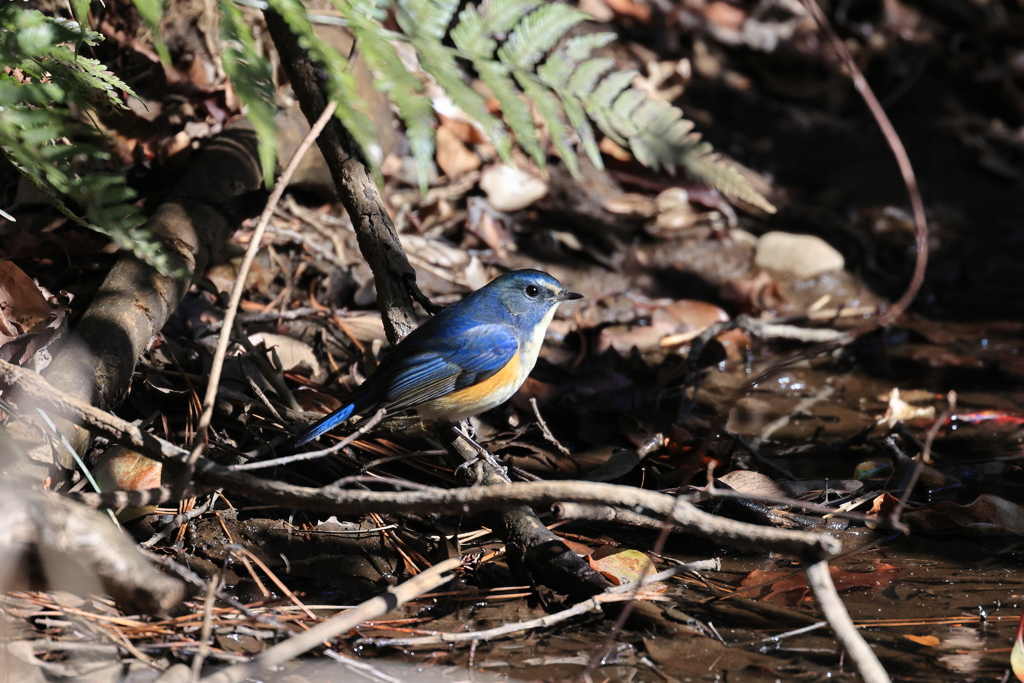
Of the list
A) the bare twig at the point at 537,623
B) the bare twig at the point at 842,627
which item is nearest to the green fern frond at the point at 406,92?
the bare twig at the point at 537,623

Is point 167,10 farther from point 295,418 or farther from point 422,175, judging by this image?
point 422,175

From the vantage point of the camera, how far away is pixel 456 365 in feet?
12.3

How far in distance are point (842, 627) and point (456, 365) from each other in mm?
1972

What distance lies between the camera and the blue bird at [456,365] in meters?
3.61

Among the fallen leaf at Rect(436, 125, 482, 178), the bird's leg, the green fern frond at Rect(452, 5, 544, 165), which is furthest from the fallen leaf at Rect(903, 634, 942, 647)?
the fallen leaf at Rect(436, 125, 482, 178)

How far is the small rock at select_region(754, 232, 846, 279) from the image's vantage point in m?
6.39

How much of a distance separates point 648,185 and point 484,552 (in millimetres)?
4268

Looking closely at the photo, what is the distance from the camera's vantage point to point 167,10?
5.21 meters

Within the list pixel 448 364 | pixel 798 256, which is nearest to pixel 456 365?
pixel 448 364

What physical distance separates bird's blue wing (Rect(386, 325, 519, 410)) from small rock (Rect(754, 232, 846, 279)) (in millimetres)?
3188

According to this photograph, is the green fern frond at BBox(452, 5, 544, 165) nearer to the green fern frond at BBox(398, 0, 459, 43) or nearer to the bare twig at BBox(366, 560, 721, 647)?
the green fern frond at BBox(398, 0, 459, 43)

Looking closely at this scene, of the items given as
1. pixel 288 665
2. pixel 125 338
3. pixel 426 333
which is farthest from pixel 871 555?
pixel 125 338

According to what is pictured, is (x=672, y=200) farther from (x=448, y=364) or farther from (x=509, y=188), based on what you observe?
(x=448, y=364)

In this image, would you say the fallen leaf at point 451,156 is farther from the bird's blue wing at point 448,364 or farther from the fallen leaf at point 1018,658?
the fallen leaf at point 1018,658
